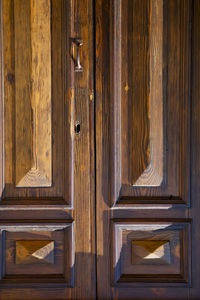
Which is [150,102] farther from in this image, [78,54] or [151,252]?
[151,252]

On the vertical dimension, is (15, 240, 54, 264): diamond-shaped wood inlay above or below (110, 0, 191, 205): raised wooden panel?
below

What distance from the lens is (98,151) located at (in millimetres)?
1119

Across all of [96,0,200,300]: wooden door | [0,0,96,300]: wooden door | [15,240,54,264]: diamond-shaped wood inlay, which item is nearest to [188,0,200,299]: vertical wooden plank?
[96,0,200,300]: wooden door

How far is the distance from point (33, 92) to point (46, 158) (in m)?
0.27

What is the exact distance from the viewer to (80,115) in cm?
111

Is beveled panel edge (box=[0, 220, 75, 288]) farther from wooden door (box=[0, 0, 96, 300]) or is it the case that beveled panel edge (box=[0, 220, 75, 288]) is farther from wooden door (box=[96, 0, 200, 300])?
wooden door (box=[96, 0, 200, 300])

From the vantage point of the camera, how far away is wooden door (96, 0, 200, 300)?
110 centimetres

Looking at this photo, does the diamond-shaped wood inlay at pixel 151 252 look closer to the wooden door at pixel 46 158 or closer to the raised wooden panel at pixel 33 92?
the wooden door at pixel 46 158

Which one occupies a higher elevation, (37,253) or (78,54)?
(78,54)

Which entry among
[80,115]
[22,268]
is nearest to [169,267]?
[22,268]

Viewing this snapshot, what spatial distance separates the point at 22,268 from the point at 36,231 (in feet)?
0.53

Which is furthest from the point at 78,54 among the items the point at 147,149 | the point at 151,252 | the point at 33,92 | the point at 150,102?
the point at 151,252

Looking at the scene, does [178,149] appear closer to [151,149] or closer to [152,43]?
[151,149]

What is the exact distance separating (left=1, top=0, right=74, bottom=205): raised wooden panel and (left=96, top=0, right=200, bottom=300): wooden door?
13 cm
